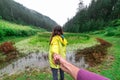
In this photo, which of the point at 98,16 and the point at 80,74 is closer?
the point at 80,74

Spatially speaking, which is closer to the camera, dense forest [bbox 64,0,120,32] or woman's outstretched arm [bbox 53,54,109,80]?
woman's outstretched arm [bbox 53,54,109,80]

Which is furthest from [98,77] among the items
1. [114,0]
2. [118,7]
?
[114,0]

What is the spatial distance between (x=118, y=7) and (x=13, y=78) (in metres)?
48.1

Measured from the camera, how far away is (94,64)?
1044cm

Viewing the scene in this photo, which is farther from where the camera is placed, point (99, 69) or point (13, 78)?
point (99, 69)

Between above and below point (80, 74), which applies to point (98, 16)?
above

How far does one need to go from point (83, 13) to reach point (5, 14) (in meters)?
32.1

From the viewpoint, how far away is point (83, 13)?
6950 centimetres

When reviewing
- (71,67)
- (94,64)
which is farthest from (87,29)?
(71,67)

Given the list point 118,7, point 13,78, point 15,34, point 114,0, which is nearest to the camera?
point 13,78

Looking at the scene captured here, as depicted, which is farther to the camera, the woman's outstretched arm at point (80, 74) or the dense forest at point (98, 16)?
the dense forest at point (98, 16)

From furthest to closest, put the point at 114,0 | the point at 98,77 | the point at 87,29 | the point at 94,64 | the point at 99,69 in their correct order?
the point at 114,0
the point at 87,29
the point at 94,64
the point at 99,69
the point at 98,77

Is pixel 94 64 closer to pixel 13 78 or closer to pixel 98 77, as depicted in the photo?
pixel 13 78

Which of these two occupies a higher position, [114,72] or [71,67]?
[71,67]
